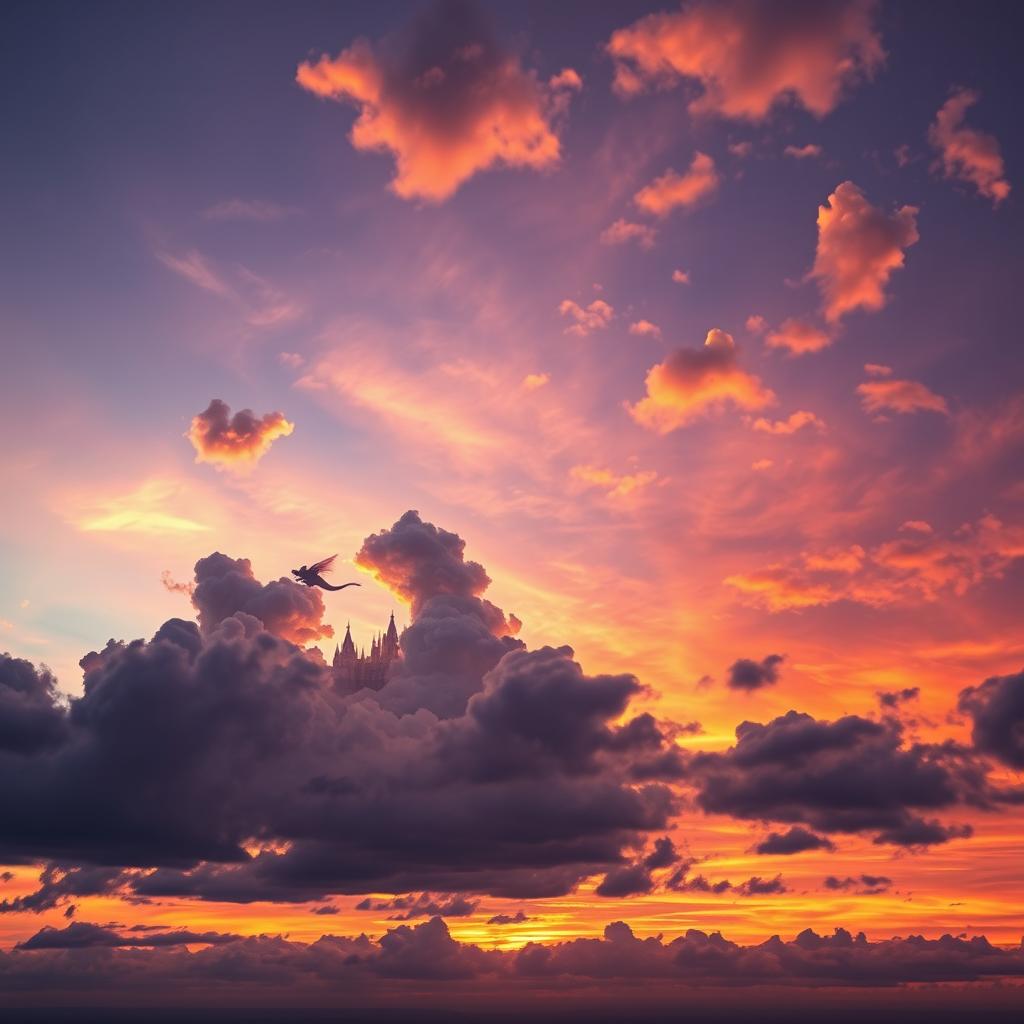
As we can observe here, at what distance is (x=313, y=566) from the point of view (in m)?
114
